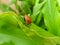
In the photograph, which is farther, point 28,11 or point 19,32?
point 28,11

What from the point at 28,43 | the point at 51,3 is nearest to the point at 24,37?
the point at 28,43

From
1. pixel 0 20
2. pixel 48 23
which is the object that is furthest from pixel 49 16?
pixel 0 20

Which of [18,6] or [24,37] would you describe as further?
[18,6]

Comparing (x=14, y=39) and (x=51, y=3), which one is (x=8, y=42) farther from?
(x=51, y=3)

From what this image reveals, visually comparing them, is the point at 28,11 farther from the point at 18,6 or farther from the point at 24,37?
the point at 24,37

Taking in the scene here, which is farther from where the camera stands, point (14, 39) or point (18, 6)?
point (18, 6)

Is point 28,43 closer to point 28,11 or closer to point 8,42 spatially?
point 8,42

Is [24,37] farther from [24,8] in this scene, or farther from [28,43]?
[24,8]
